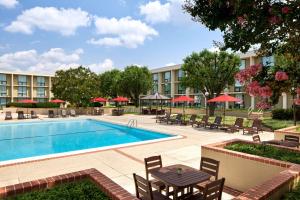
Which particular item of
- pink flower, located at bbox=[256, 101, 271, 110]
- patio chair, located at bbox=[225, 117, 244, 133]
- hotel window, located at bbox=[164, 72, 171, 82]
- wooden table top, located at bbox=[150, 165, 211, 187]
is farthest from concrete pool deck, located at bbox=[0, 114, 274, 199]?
hotel window, located at bbox=[164, 72, 171, 82]

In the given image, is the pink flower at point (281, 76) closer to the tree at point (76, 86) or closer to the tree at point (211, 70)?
the tree at point (211, 70)

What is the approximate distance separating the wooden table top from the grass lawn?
1.36m

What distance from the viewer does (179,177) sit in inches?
210

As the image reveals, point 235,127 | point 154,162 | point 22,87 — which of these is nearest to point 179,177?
point 154,162

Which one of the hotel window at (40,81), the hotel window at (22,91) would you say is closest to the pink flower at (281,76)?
the hotel window at (22,91)

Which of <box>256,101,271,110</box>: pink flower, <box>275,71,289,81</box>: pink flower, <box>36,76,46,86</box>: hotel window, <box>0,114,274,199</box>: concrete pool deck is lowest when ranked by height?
<box>0,114,274,199</box>: concrete pool deck

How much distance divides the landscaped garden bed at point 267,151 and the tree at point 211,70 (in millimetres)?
21733

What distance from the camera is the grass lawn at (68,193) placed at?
14.5 ft

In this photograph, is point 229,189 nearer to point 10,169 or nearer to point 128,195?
point 128,195

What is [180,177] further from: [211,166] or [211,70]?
[211,70]

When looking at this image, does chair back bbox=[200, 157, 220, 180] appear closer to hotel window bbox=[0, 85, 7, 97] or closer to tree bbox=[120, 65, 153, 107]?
tree bbox=[120, 65, 153, 107]

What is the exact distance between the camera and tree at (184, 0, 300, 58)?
3.87m

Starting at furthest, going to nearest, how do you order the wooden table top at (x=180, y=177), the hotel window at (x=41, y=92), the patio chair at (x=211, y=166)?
the hotel window at (x=41, y=92) → the patio chair at (x=211, y=166) → the wooden table top at (x=180, y=177)

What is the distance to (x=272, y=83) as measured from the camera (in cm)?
470
